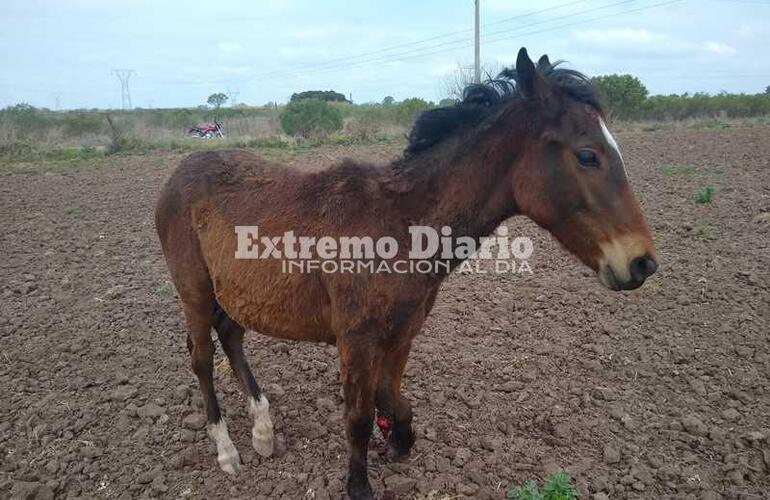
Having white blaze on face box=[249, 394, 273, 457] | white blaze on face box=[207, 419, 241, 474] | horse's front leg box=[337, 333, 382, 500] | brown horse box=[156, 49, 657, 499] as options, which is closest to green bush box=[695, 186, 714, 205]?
brown horse box=[156, 49, 657, 499]

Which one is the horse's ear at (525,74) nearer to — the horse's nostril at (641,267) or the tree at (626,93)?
the horse's nostril at (641,267)

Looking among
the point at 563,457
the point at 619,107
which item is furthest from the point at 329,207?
the point at 619,107

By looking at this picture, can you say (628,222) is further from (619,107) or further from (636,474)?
(619,107)

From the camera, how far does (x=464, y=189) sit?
276cm

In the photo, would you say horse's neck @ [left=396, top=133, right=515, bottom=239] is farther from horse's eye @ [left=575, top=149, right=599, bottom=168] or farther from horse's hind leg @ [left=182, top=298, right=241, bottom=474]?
horse's hind leg @ [left=182, top=298, right=241, bottom=474]

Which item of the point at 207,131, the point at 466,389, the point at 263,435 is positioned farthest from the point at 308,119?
the point at 263,435

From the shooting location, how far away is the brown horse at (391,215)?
2.49 meters

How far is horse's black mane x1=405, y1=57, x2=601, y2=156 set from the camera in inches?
102

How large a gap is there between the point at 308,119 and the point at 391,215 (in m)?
28.4

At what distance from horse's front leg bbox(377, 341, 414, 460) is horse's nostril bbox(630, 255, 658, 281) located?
1.50 meters

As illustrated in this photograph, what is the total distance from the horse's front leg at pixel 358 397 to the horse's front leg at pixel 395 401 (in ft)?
1.09

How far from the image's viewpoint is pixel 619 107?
38219 mm

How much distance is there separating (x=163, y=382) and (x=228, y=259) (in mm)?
1835

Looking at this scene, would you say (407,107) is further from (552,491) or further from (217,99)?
(217,99)
